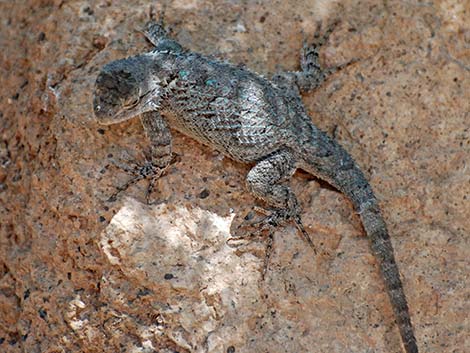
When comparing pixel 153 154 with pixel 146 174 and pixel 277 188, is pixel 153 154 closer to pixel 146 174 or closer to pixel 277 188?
pixel 146 174


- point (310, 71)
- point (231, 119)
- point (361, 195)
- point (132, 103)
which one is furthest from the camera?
point (310, 71)

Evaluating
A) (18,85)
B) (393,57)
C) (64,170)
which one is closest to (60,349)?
(64,170)

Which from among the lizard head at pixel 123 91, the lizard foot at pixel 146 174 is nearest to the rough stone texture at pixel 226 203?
the lizard foot at pixel 146 174

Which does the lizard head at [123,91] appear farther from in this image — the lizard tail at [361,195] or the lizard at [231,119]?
the lizard tail at [361,195]

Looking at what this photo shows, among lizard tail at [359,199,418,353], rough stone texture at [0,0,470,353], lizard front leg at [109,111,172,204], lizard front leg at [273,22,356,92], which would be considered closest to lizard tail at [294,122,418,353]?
lizard tail at [359,199,418,353]

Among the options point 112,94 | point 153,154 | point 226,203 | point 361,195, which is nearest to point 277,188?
point 226,203

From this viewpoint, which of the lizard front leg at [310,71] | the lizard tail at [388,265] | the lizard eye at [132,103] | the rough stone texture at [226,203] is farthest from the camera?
the lizard front leg at [310,71]

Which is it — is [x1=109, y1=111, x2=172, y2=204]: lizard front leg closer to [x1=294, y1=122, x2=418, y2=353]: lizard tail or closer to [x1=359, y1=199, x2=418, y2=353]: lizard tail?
[x1=294, y1=122, x2=418, y2=353]: lizard tail
